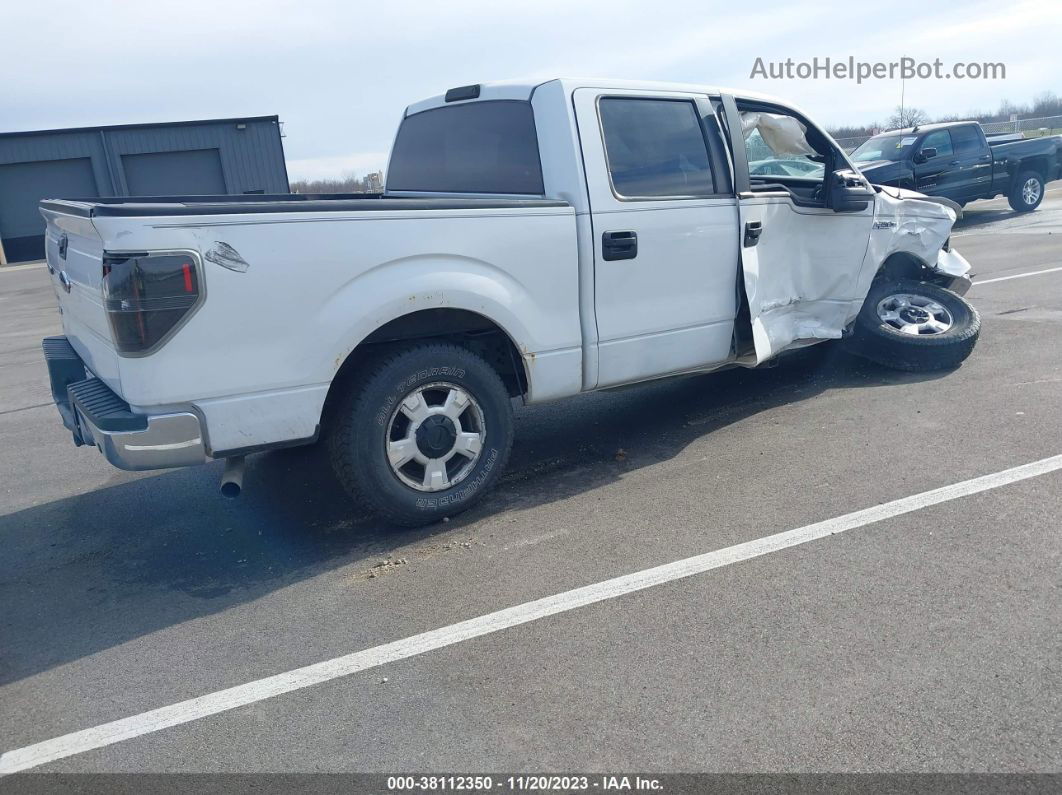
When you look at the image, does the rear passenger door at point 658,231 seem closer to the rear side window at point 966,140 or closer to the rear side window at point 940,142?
the rear side window at point 940,142

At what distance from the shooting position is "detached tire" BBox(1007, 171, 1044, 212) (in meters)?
18.4

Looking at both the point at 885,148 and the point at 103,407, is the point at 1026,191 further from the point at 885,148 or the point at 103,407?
the point at 103,407

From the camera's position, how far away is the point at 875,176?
15.6m

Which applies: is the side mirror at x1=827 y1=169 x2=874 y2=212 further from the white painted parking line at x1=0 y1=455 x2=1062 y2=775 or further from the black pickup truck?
the black pickup truck

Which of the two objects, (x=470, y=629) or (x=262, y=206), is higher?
(x=262, y=206)

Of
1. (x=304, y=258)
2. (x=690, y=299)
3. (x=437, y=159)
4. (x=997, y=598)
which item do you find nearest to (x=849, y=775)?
(x=997, y=598)

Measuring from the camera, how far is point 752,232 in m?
5.60

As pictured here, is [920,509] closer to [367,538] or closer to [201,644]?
[367,538]

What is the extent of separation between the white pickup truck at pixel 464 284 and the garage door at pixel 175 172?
3180cm

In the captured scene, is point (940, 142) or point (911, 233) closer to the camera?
point (911, 233)

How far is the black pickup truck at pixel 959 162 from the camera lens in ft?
→ 52.7

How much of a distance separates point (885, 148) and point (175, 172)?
27.5 metres

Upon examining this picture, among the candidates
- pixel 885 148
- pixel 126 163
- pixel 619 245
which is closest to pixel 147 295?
pixel 619 245

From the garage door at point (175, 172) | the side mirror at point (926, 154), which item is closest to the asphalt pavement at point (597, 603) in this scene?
the side mirror at point (926, 154)
